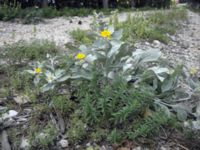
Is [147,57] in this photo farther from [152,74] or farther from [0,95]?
[0,95]

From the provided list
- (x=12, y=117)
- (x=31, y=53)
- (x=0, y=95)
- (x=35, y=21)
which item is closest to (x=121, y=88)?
(x=12, y=117)

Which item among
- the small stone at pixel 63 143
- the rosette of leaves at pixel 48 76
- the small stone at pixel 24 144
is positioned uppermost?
the rosette of leaves at pixel 48 76

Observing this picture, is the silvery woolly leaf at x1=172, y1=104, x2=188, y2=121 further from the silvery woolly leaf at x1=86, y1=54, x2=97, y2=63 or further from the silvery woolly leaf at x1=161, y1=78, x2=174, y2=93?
the silvery woolly leaf at x1=86, y1=54, x2=97, y2=63

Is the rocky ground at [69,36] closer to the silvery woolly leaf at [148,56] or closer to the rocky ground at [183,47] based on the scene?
the rocky ground at [183,47]

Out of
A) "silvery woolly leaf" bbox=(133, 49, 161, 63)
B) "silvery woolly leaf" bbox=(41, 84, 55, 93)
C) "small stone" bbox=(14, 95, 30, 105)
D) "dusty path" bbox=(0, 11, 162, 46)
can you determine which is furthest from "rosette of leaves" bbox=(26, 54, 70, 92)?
"dusty path" bbox=(0, 11, 162, 46)

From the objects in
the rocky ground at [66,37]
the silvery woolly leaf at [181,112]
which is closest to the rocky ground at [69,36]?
the rocky ground at [66,37]

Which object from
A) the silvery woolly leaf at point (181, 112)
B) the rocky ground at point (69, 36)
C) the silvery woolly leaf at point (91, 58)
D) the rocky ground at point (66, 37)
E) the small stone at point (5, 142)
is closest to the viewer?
the small stone at point (5, 142)

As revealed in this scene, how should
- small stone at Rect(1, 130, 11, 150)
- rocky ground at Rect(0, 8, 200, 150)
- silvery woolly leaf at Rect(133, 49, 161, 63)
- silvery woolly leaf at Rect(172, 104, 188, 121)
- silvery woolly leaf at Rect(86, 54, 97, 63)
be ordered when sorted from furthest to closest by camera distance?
1. rocky ground at Rect(0, 8, 200, 150)
2. silvery woolly leaf at Rect(133, 49, 161, 63)
3. silvery woolly leaf at Rect(86, 54, 97, 63)
4. silvery woolly leaf at Rect(172, 104, 188, 121)
5. small stone at Rect(1, 130, 11, 150)

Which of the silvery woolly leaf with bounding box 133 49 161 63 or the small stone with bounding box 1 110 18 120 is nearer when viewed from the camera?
the small stone with bounding box 1 110 18 120

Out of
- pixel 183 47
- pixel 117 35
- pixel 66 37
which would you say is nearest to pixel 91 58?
pixel 117 35

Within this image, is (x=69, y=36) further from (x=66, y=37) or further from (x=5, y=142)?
(x=5, y=142)

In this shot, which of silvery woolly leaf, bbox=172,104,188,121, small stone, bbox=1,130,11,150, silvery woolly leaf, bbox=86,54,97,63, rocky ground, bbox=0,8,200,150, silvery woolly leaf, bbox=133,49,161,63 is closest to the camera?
small stone, bbox=1,130,11,150

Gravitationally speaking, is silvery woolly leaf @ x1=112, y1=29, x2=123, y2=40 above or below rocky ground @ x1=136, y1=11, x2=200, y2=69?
above

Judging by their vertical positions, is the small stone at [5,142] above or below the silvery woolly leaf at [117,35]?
below
